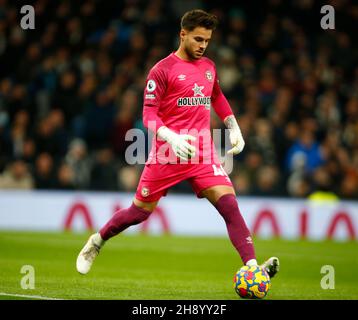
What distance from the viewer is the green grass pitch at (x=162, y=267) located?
845 cm

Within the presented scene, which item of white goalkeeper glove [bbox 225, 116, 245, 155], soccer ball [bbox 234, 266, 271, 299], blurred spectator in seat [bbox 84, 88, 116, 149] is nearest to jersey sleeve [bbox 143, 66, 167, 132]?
white goalkeeper glove [bbox 225, 116, 245, 155]

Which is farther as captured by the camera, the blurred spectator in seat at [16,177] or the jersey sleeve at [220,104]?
the blurred spectator in seat at [16,177]

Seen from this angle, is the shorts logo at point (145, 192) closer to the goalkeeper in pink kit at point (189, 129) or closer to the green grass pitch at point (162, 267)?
the goalkeeper in pink kit at point (189, 129)

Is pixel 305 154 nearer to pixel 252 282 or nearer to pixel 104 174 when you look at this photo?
pixel 104 174

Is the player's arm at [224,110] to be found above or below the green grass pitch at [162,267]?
above

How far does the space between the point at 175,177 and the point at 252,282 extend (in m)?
1.30

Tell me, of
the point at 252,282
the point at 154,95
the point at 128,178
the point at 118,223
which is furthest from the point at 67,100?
the point at 252,282

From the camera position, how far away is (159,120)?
819 centimetres

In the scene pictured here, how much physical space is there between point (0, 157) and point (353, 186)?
668 centimetres

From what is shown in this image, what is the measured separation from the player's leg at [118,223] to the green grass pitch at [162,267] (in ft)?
0.81

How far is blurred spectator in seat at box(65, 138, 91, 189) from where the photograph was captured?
16875 millimetres

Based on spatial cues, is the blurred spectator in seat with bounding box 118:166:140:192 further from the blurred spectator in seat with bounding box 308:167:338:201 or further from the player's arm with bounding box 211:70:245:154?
the player's arm with bounding box 211:70:245:154

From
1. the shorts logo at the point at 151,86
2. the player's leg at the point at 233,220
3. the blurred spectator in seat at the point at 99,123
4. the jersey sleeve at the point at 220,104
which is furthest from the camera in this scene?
the blurred spectator in seat at the point at 99,123

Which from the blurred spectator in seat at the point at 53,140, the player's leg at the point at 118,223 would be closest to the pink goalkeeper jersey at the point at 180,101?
the player's leg at the point at 118,223
